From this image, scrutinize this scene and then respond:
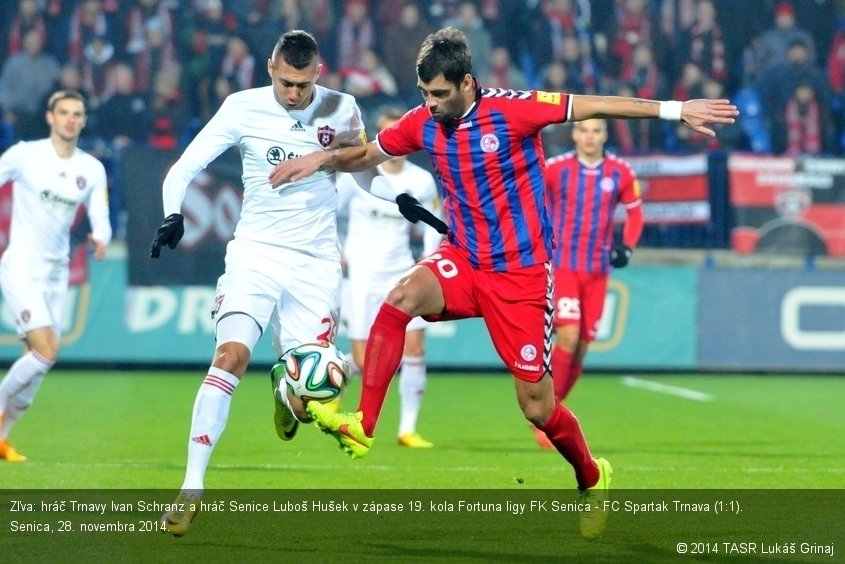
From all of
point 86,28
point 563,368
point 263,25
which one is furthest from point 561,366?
point 86,28

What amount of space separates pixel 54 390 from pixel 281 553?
8.73 m

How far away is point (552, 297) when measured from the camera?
22.9 ft

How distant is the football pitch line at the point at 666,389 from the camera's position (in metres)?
14.4

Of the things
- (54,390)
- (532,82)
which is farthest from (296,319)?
(532,82)

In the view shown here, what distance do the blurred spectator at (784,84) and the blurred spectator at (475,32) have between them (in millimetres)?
3397

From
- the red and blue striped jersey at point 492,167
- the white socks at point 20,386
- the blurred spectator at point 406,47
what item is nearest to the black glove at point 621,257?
the red and blue striped jersey at point 492,167

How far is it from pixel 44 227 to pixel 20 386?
3.62 ft

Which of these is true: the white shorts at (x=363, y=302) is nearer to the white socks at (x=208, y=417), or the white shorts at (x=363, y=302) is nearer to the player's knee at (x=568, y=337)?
the player's knee at (x=568, y=337)

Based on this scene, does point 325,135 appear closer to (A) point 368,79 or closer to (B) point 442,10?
(A) point 368,79

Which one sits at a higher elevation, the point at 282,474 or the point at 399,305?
the point at 399,305

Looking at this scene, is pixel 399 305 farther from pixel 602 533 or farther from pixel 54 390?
pixel 54 390

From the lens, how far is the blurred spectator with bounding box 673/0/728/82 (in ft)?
60.6

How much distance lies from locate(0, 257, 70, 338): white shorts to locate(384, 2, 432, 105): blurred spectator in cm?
831

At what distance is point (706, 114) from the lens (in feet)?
20.9
